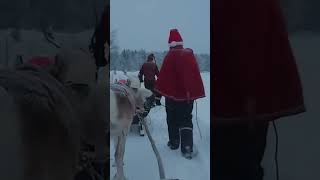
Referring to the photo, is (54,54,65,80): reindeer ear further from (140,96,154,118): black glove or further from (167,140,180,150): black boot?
(167,140,180,150): black boot

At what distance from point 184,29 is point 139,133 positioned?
1.61 feet

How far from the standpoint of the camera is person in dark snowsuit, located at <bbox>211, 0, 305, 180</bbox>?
2.86m

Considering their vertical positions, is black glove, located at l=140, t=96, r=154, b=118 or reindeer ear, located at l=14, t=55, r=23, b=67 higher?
reindeer ear, located at l=14, t=55, r=23, b=67

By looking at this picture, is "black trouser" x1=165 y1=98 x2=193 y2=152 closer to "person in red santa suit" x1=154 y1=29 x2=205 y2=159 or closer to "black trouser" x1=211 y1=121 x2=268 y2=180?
"person in red santa suit" x1=154 y1=29 x2=205 y2=159

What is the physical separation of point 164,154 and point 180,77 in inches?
13.4

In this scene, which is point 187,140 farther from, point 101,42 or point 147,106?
point 101,42

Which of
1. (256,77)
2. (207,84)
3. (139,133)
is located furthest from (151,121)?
(256,77)

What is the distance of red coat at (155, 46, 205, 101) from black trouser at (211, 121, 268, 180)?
0.68 feet

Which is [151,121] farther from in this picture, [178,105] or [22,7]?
[22,7]

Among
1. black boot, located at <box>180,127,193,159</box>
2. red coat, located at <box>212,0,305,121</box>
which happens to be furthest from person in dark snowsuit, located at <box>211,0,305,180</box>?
black boot, located at <box>180,127,193,159</box>

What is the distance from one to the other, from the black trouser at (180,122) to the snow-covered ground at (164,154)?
0.07 ft

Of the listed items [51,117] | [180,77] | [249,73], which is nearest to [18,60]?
[51,117]

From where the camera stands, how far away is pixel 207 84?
2859 millimetres

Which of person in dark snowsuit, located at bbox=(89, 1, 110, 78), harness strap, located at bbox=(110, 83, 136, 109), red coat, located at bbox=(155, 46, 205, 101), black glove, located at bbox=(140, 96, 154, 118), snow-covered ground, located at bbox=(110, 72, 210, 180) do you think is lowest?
snow-covered ground, located at bbox=(110, 72, 210, 180)
